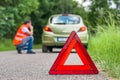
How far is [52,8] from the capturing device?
2702 inches

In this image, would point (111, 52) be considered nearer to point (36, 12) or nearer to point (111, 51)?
point (111, 51)

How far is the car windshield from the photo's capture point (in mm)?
19938

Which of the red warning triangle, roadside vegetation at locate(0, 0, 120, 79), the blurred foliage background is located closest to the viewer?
the red warning triangle

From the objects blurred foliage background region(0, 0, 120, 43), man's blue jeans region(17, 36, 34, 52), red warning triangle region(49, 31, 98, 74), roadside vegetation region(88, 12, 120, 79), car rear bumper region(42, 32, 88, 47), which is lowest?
blurred foliage background region(0, 0, 120, 43)

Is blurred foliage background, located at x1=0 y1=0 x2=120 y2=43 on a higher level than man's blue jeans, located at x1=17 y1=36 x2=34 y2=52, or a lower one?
lower

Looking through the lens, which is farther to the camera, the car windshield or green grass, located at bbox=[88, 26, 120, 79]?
the car windshield

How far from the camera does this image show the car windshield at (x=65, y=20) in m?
19.9

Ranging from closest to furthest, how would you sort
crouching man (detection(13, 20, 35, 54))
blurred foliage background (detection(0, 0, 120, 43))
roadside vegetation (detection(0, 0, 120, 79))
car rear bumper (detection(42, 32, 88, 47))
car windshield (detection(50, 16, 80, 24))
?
roadside vegetation (detection(0, 0, 120, 79))
car rear bumper (detection(42, 32, 88, 47))
car windshield (detection(50, 16, 80, 24))
crouching man (detection(13, 20, 35, 54))
blurred foliage background (detection(0, 0, 120, 43))

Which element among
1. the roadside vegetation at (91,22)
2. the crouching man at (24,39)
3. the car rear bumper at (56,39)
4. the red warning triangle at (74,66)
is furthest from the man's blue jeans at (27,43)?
the red warning triangle at (74,66)

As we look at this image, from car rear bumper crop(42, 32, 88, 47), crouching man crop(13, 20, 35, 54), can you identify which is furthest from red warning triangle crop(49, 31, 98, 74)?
crouching man crop(13, 20, 35, 54)

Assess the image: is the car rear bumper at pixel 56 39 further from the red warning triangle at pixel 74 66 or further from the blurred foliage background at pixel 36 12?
the red warning triangle at pixel 74 66

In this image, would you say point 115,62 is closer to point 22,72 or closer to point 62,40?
point 22,72

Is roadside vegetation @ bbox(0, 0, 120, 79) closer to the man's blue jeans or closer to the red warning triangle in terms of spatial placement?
the red warning triangle

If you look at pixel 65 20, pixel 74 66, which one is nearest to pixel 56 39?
pixel 65 20
